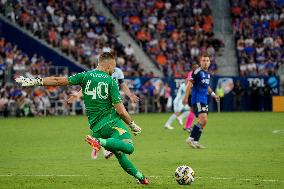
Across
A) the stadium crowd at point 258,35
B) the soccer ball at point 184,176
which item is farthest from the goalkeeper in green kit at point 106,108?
the stadium crowd at point 258,35

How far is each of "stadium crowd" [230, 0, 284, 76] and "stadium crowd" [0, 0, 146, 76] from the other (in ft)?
23.7

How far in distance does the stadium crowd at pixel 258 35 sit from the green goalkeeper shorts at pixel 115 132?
37.4 meters

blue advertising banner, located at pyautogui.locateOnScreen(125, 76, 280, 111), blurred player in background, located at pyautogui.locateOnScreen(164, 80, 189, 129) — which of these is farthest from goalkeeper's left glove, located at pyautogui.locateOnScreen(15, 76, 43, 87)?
blue advertising banner, located at pyautogui.locateOnScreen(125, 76, 280, 111)

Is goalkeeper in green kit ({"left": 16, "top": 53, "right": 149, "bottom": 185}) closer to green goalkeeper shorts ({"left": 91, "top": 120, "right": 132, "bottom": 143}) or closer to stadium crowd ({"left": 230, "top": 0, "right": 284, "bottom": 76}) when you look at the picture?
green goalkeeper shorts ({"left": 91, "top": 120, "right": 132, "bottom": 143})

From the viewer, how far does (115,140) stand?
1241 cm

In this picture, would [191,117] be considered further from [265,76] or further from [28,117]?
[265,76]

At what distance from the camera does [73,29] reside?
152 ft

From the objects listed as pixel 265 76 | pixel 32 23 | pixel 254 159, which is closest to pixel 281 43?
pixel 265 76

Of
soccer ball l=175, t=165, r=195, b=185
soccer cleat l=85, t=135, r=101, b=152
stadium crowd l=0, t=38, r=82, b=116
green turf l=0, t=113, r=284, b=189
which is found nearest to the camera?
soccer cleat l=85, t=135, r=101, b=152

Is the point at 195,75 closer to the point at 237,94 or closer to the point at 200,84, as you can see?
the point at 200,84

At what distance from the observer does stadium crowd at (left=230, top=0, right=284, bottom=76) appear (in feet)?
163

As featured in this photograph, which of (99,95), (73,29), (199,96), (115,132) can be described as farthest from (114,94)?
(73,29)

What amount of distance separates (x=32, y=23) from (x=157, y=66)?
8.79m

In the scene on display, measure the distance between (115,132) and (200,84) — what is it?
27.0ft
